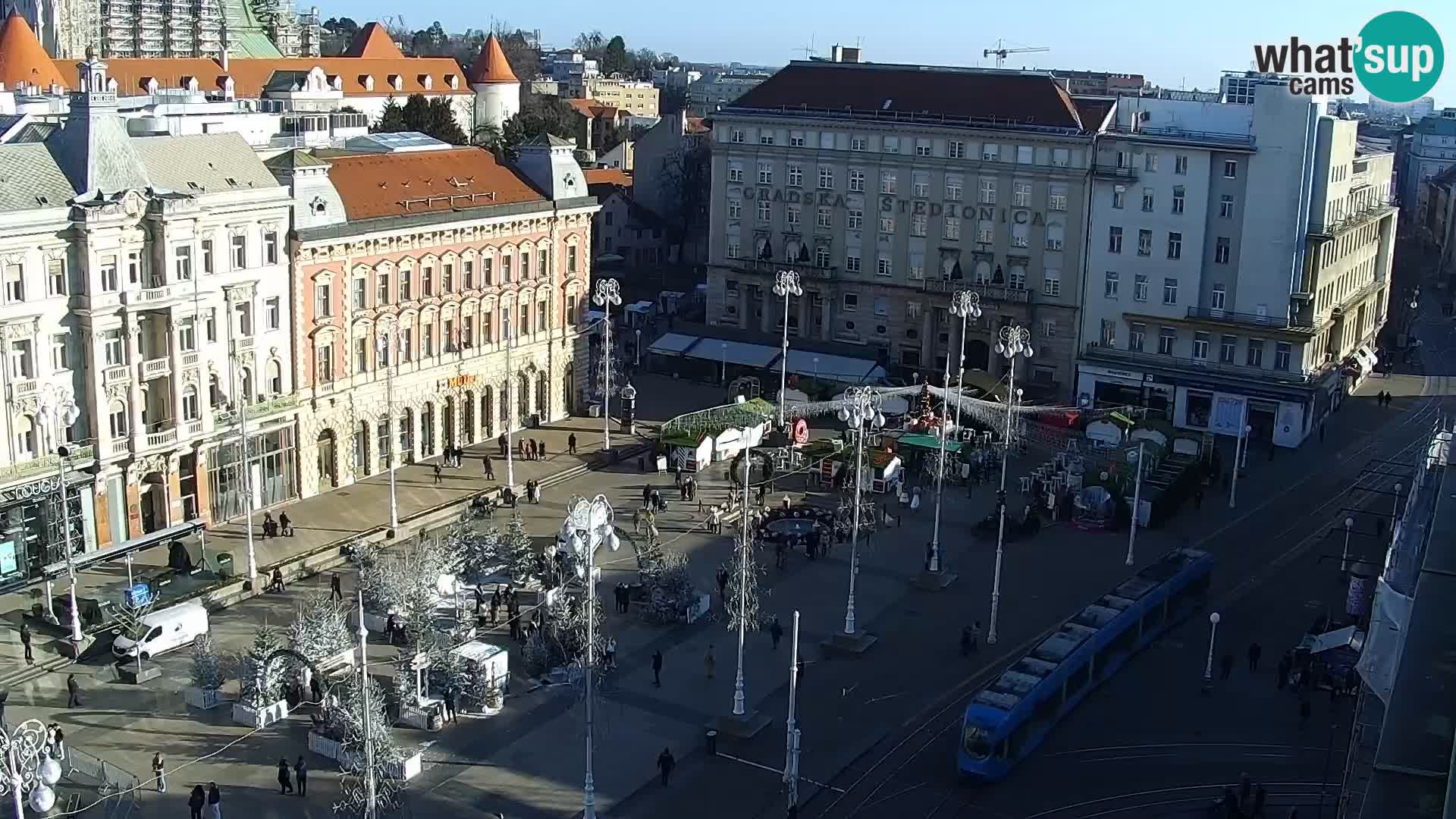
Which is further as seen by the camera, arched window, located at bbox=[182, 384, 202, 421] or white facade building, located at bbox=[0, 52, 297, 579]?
arched window, located at bbox=[182, 384, 202, 421]

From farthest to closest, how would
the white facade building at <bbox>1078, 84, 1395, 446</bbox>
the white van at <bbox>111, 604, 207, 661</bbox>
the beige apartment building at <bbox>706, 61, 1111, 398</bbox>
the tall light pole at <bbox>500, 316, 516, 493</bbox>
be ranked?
the beige apartment building at <bbox>706, 61, 1111, 398</bbox> < the white facade building at <bbox>1078, 84, 1395, 446</bbox> < the tall light pole at <bbox>500, 316, 516, 493</bbox> < the white van at <bbox>111, 604, 207, 661</bbox>

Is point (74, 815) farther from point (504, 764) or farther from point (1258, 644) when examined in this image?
point (1258, 644)

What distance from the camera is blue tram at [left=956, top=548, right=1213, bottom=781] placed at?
3912 centimetres

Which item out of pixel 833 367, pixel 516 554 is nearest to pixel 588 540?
pixel 516 554

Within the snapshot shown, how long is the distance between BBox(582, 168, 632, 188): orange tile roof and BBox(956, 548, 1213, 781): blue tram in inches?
3127

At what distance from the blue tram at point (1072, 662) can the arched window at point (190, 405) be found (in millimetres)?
31166

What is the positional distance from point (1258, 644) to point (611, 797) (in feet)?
74.0

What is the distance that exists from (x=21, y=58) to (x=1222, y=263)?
8256cm

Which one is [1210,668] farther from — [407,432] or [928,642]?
[407,432]

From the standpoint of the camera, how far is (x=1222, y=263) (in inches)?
3103

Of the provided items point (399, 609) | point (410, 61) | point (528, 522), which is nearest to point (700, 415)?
point (528, 522)

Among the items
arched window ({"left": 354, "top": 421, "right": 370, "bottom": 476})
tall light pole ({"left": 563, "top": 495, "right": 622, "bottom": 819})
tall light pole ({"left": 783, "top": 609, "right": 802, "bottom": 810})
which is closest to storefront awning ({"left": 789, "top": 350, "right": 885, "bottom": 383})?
arched window ({"left": 354, "top": 421, "right": 370, "bottom": 476})

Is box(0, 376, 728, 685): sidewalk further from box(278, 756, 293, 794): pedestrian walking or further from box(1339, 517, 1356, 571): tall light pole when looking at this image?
box(1339, 517, 1356, 571): tall light pole

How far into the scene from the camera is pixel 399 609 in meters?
46.8
